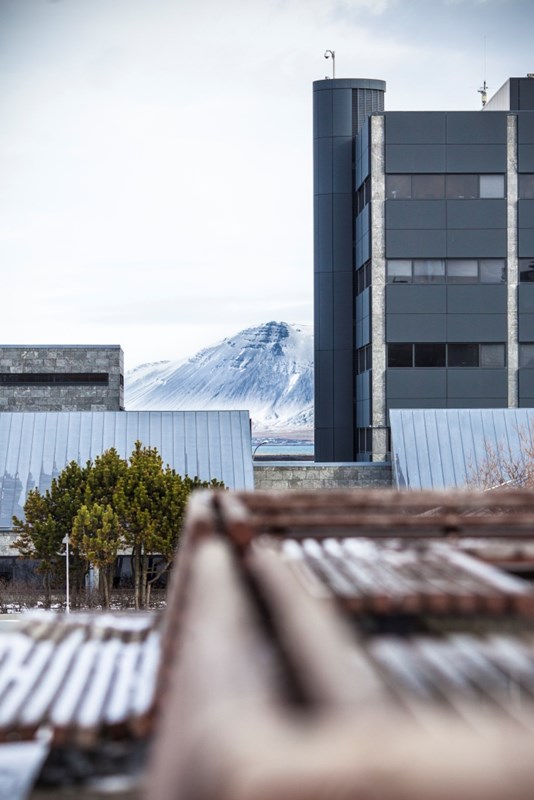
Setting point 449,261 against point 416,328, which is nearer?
point 416,328

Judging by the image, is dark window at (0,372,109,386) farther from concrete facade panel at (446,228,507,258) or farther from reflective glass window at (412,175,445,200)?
concrete facade panel at (446,228,507,258)

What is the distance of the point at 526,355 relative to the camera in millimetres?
53719

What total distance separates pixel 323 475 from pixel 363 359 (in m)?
A: 14.2

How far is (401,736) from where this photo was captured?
1.46 m

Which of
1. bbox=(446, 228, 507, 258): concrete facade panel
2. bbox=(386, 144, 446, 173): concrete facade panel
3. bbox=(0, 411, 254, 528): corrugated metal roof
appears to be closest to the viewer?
bbox=(0, 411, 254, 528): corrugated metal roof

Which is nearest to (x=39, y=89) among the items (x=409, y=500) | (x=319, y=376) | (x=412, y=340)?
(x=319, y=376)

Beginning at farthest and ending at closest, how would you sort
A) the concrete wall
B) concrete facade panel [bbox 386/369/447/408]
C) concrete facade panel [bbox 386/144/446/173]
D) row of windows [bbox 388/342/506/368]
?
row of windows [bbox 388/342/506/368], concrete facade panel [bbox 386/144/446/173], concrete facade panel [bbox 386/369/447/408], the concrete wall

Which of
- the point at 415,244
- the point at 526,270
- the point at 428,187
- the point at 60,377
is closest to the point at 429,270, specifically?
the point at 415,244

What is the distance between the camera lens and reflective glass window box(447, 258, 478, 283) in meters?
53.4

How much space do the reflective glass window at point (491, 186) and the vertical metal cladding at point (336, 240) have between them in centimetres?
859

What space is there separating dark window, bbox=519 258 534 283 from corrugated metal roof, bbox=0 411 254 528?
1887 cm

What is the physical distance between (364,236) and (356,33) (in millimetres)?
32132

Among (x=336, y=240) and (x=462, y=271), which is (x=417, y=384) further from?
(x=336, y=240)

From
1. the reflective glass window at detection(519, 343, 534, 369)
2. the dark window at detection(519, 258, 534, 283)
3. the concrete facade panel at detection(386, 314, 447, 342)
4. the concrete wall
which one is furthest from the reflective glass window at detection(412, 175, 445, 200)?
the concrete wall
